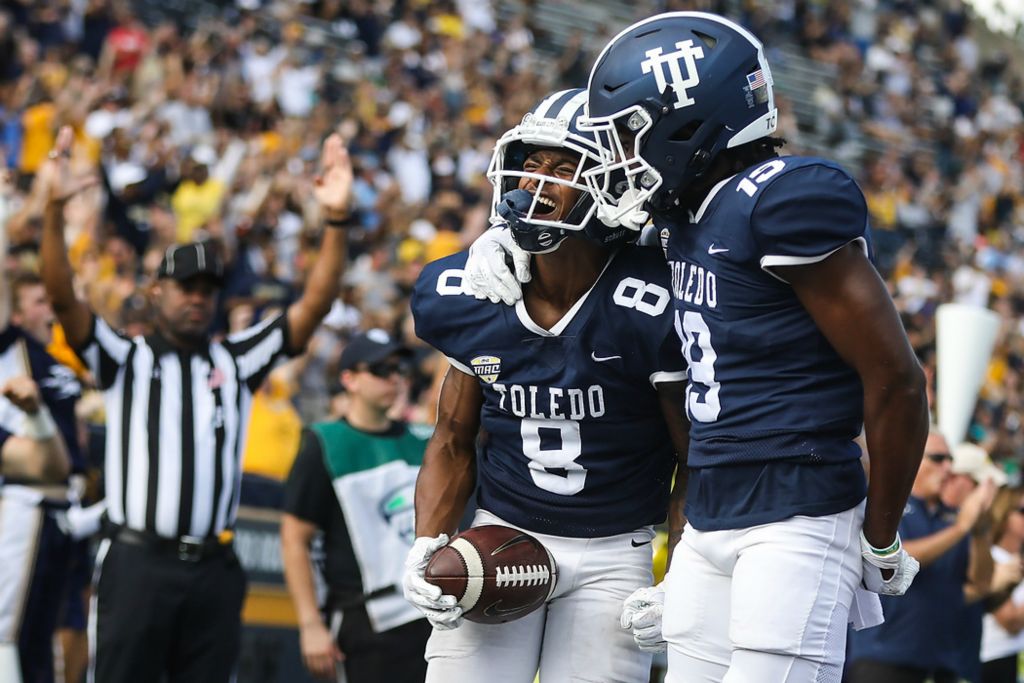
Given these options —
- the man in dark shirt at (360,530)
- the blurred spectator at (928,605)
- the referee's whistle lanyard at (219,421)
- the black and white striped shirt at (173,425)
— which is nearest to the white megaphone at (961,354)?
the blurred spectator at (928,605)

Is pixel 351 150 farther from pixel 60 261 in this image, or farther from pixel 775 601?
pixel 775 601

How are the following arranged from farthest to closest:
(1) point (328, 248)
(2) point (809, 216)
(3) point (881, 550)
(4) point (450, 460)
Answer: (1) point (328, 248)
(4) point (450, 460)
(3) point (881, 550)
(2) point (809, 216)

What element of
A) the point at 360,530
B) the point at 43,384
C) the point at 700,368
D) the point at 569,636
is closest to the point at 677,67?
the point at 700,368

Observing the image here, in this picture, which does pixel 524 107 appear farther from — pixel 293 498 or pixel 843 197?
pixel 843 197

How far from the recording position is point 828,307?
2.61 metres

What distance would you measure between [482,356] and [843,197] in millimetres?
A: 999

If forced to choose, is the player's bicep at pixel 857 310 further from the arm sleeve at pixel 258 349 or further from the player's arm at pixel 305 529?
the arm sleeve at pixel 258 349

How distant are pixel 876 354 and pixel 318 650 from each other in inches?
109

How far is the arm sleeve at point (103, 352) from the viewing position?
188 inches

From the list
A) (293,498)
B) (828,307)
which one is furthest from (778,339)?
(293,498)

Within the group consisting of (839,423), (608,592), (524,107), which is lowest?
(524,107)

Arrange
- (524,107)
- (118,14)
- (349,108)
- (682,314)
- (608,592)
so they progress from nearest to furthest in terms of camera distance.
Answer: (682,314) < (608,592) < (118,14) < (349,108) < (524,107)

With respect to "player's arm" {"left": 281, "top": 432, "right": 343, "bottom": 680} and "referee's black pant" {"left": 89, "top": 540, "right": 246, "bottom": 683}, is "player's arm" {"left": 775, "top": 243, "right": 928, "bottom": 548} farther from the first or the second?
"referee's black pant" {"left": 89, "top": 540, "right": 246, "bottom": 683}

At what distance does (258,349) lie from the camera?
5.14 meters
